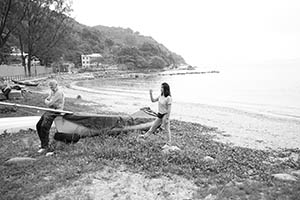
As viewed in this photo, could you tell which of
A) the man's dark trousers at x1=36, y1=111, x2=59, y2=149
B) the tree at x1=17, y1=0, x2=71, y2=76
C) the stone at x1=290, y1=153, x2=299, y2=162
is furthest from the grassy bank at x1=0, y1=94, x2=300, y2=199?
the tree at x1=17, y1=0, x2=71, y2=76

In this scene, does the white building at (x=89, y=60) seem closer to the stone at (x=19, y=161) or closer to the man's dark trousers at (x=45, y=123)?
the man's dark trousers at (x=45, y=123)

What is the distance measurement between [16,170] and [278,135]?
1116 centimetres

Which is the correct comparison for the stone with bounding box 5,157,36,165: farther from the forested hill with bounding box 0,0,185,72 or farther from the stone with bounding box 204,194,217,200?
the forested hill with bounding box 0,0,185,72

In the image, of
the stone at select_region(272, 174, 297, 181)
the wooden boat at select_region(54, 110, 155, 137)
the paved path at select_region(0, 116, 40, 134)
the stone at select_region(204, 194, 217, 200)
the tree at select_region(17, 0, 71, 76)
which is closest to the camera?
the stone at select_region(204, 194, 217, 200)

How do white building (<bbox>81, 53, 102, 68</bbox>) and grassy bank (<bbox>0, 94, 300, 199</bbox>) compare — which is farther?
white building (<bbox>81, 53, 102, 68</bbox>)

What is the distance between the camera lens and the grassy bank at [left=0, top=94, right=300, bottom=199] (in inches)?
181

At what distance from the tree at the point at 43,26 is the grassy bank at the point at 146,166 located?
28.7 m

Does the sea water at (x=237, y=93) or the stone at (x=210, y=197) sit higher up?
the stone at (x=210, y=197)

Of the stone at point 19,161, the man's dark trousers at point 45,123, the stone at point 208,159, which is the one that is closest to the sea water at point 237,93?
the stone at point 208,159

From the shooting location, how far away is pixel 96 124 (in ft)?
25.8

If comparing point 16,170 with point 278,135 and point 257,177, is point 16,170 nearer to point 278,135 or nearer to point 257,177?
point 257,177

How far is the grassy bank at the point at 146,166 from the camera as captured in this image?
4586mm

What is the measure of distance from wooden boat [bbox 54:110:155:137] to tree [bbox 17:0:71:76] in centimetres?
2749

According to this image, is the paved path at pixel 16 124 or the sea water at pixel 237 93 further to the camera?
the sea water at pixel 237 93
